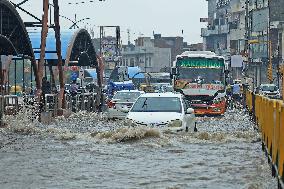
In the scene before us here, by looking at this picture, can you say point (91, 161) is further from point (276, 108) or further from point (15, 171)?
point (276, 108)

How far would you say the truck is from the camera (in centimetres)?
3897

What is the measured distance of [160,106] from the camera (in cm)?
2300

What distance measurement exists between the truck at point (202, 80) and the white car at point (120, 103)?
9.31 feet

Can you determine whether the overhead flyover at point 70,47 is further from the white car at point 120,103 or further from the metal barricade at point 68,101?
the white car at point 120,103

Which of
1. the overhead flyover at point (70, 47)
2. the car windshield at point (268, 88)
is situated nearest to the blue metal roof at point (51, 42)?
the overhead flyover at point (70, 47)

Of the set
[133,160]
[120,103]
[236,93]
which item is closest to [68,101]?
[120,103]

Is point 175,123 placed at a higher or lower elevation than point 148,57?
lower

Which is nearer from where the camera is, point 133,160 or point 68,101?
point 133,160

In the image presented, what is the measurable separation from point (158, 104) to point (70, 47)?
22.6 meters

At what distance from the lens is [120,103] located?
1415 inches

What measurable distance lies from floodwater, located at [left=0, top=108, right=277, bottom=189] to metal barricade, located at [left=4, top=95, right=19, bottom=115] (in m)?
9.12

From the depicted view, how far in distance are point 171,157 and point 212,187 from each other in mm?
4882

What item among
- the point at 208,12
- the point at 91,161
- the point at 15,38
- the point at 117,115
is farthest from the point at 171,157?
the point at 208,12

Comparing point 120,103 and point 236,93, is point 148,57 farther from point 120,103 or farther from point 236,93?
point 120,103
